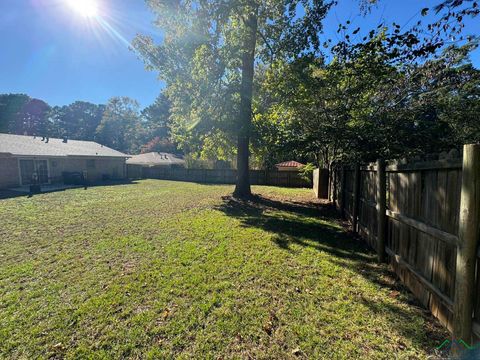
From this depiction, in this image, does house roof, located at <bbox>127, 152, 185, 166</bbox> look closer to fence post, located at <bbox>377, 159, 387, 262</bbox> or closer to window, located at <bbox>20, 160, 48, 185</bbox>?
window, located at <bbox>20, 160, 48, 185</bbox>

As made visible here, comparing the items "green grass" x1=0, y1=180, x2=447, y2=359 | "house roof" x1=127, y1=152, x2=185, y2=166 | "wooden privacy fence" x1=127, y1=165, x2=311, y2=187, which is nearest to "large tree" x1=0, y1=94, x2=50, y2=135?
"house roof" x1=127, y1=152, x2=185, y2=166

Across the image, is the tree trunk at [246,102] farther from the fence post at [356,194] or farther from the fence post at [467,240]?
the fence post at [467,240]

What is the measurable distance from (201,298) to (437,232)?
2.94m

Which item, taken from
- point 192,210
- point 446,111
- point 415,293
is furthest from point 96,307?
point 446,111

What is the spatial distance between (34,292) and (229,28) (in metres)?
12.0

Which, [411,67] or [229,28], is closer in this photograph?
[411,67]

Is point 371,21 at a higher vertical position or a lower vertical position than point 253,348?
higher

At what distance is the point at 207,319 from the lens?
2.79 meters

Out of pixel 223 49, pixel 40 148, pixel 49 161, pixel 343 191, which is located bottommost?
pixel 343 191

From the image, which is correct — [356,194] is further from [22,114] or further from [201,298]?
[22,114]

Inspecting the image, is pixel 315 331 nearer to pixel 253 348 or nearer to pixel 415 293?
pixel 253 348

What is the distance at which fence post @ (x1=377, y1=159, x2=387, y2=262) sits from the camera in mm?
4113

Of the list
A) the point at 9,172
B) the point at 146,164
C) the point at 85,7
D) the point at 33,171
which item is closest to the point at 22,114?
the point at 146,164

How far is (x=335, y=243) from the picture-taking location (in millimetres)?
5508
